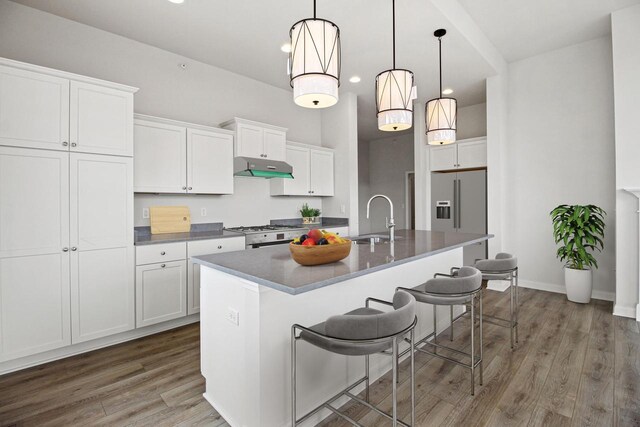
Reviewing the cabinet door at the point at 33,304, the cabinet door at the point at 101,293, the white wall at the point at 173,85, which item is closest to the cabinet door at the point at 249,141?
the white wall at the point at 173,85

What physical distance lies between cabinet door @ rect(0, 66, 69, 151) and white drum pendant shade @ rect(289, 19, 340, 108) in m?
2.06

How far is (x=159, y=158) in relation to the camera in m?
3.44

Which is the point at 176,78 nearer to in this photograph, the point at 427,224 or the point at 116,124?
the point at 116,124

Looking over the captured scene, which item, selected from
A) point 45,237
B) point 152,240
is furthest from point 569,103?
point 45,237

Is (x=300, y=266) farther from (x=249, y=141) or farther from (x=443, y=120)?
(x=249, y=141)

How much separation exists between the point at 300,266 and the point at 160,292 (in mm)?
2000

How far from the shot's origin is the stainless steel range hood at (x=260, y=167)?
395 cm

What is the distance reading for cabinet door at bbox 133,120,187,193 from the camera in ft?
10.8

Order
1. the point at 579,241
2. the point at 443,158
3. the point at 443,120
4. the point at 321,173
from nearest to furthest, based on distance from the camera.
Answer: the point at 443,120 < the point at 579,241 < the point at 321,173 < the point at 443,158

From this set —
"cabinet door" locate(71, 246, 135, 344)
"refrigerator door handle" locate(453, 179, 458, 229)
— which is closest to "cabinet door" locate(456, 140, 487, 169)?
"refrigerator door handle" locate(453, 179, 458, 229)

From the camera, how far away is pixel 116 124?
291 centimetres

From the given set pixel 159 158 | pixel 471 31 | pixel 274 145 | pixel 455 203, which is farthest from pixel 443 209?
pixel 159 158

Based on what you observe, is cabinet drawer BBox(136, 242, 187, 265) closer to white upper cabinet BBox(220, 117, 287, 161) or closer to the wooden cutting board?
the wooden cutting board

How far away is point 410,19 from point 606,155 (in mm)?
3038
